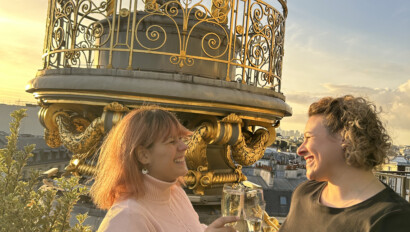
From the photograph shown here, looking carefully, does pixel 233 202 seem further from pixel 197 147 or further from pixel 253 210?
pixel 197 147

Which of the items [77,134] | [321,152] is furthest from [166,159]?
[77,134]

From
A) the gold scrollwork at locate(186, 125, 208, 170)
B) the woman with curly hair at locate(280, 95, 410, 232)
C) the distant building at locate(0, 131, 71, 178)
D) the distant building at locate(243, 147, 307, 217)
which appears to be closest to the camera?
the woman with curly hair at locate(280, 95, 410, 232)

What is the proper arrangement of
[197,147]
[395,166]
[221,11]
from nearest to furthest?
[197,147] → [221,11] → [395,166]

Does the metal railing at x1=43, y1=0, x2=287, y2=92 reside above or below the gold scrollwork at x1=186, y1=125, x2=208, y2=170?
above

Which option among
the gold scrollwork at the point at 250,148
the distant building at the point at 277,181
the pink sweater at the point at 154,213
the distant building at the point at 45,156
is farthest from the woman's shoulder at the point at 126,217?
the distant building at the point at 277,181

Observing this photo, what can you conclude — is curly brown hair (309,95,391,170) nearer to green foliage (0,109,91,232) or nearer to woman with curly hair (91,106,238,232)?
woman with curly hair (91,106,238,232)

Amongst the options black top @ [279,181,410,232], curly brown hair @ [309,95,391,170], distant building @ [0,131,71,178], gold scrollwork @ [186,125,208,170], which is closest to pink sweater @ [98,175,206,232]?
black top @ [279,181,410,232]

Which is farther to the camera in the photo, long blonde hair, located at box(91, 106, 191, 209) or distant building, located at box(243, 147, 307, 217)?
distant building, located at box(243, 147, 307, 217)

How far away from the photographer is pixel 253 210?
1934 millimetres

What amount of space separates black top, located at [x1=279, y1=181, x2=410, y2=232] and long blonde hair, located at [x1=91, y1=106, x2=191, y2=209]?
0.82 metres

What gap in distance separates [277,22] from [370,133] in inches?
131

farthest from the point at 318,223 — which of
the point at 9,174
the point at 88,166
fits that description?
the point at 88,166

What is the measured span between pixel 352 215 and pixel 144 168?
40.3 inches

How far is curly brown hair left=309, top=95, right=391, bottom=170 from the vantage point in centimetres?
180
